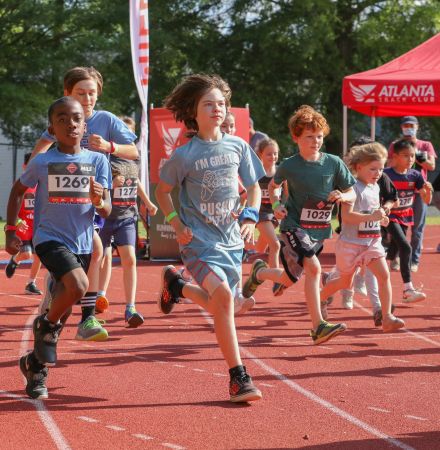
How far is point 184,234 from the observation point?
6051 millimetres

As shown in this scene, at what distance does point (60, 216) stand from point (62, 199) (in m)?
0.10

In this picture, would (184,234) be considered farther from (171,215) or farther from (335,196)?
(335,196)

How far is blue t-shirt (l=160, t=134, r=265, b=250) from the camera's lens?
6109 mm

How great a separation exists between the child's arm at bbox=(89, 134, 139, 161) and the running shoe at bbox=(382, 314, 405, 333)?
91.6 inches

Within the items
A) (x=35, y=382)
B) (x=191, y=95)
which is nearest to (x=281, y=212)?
(x=191, y=95)

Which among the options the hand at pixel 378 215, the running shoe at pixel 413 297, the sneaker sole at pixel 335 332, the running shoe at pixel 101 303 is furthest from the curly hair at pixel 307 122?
the running shoe at pixel 413 297

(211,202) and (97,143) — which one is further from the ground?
(97,143)

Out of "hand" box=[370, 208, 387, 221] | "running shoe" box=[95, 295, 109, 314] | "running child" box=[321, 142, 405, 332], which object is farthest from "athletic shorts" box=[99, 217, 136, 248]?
"hand" box=[370, 208, 387, 221]

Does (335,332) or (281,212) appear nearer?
(335,332)

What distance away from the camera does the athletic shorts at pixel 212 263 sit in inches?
237

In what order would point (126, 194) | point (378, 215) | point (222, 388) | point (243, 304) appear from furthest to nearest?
point (126, 194), point (243, 304), point (378, 215), point (222, 388)

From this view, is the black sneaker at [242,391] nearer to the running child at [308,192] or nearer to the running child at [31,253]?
the running child at [308,192]

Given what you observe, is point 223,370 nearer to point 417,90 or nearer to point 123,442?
point 123,442

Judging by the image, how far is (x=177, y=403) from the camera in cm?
582
